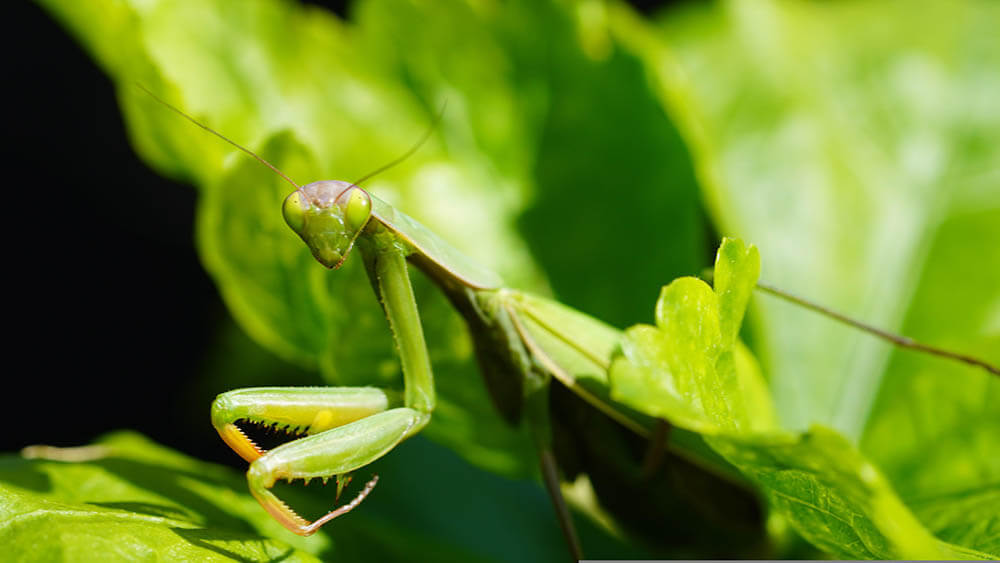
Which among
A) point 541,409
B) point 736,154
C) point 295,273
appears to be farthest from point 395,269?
point 736,154

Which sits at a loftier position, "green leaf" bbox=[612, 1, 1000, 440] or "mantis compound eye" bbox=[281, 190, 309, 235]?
"green leaf" bbox=[612, 1, 1000, 440]

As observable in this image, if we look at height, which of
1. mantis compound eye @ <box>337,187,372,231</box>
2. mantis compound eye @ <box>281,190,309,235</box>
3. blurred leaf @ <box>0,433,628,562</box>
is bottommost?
blurred leaf @ <box>0,433,628,562</box>

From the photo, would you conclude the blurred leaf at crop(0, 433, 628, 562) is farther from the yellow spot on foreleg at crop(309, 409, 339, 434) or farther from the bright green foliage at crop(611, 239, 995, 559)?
the bright green foliage at crop(611, 239, 995, 559)

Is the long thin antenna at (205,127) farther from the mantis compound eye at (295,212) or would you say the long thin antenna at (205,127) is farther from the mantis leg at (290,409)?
the mantis leg at (290,409)

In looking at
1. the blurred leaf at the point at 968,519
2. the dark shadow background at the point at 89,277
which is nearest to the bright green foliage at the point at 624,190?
the blurred leaf at the point at 968,519

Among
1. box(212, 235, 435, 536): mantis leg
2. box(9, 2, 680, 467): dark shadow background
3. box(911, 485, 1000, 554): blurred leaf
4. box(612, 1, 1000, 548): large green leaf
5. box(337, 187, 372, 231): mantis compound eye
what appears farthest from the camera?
box(9, 2, 680, 467): dark shadow background

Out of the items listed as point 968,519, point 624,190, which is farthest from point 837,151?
point 968,519

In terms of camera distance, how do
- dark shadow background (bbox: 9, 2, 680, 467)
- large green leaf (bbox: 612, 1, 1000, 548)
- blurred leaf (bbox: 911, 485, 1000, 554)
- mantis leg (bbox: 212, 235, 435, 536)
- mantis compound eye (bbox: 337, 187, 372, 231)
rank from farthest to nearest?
dark shadow background (bbox: 9, 2, 680, 467), large green leaf (bbox: 612, 1, 1000, 548), mantis compound eye (bbox: 337, 187, 372, 231), mantis leg (bbox: 212, 235, 435, 536), blurred leaf (bbox: 911, 485, 1000, 554)

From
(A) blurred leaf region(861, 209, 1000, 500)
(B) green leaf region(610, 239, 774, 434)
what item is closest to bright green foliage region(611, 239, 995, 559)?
(B) green leaf region(610, 239, 774, 434)
